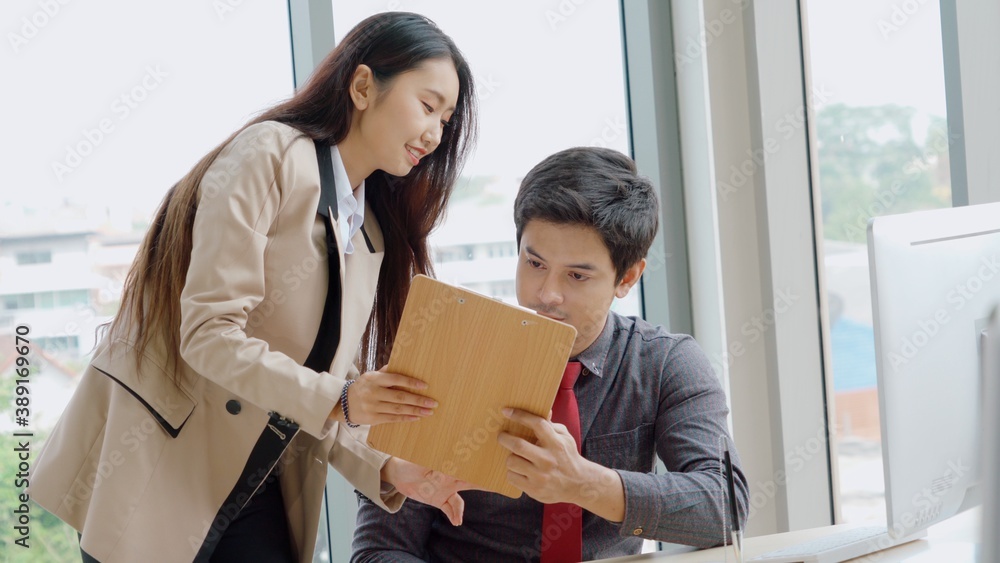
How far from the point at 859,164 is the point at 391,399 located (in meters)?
1.66

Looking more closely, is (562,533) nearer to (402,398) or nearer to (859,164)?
(402,398)

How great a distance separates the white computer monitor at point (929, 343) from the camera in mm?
1049

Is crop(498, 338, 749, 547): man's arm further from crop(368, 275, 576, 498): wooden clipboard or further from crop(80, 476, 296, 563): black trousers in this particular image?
crop(80, 476, 296, 563): black trousers

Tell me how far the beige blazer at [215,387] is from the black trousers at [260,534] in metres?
0.05

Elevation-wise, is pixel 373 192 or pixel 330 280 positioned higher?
pixel 373 192

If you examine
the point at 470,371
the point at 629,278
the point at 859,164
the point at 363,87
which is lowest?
the point at 470,371

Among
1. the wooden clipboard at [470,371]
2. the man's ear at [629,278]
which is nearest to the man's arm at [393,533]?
the wooden clipboard at [470,371]

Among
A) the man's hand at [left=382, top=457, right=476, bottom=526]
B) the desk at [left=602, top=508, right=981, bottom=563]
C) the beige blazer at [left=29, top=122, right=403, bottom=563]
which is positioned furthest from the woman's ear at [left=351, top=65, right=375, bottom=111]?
the desk at [left=602, top=508, right=981, bottom=563]

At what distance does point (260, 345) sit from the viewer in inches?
50.9

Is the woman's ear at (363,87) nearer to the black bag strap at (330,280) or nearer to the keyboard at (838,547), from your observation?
the black bag strap at (330,280)

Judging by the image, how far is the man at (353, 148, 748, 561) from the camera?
1.48m

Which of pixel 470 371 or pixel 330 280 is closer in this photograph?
pixel 470 371

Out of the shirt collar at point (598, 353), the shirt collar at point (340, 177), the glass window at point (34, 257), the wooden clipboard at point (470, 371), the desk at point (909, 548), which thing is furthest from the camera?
the glass window at point (34, 257)

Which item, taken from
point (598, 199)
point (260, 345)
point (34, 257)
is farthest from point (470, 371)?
point (34, 257)
